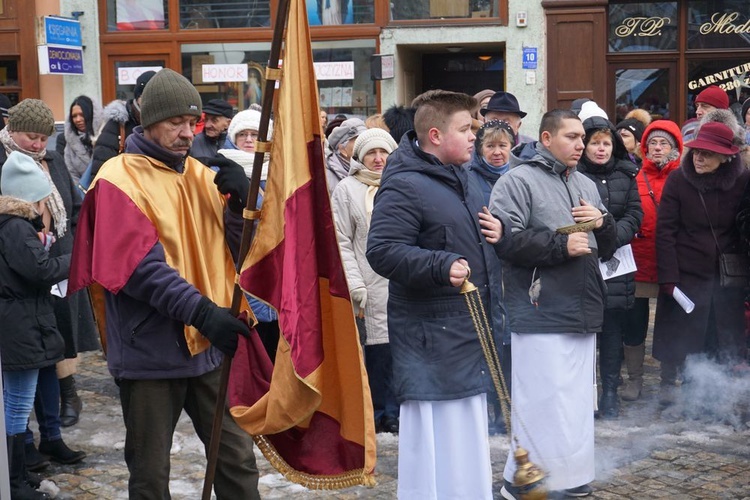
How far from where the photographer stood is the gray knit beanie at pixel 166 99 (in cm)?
438

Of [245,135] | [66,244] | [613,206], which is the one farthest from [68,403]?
[613,206]

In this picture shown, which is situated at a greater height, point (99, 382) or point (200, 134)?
point (200, 134)

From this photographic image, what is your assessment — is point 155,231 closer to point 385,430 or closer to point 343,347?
point 343,347

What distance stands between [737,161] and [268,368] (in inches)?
175

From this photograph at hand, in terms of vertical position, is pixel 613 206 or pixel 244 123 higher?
pixel 244 123

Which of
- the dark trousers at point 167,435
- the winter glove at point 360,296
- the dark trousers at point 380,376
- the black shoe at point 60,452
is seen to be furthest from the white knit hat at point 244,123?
the dark trousers at point 167,435

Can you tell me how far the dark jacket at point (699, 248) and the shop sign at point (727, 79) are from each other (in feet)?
24.4

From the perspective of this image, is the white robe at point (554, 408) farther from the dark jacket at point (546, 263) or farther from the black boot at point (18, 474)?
the black boot at point (18, 474)

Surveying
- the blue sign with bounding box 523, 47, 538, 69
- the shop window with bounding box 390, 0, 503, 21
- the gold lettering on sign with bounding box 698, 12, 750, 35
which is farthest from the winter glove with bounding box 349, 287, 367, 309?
the gold lettering on sign with bounding box 698, 12, 750, 35

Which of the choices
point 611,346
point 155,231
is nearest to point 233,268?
point 155,231

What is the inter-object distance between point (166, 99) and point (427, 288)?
1.39m

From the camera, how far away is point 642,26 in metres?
14.8

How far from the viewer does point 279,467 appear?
14.1 ft

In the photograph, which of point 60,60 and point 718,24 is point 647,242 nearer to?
point 718,24
